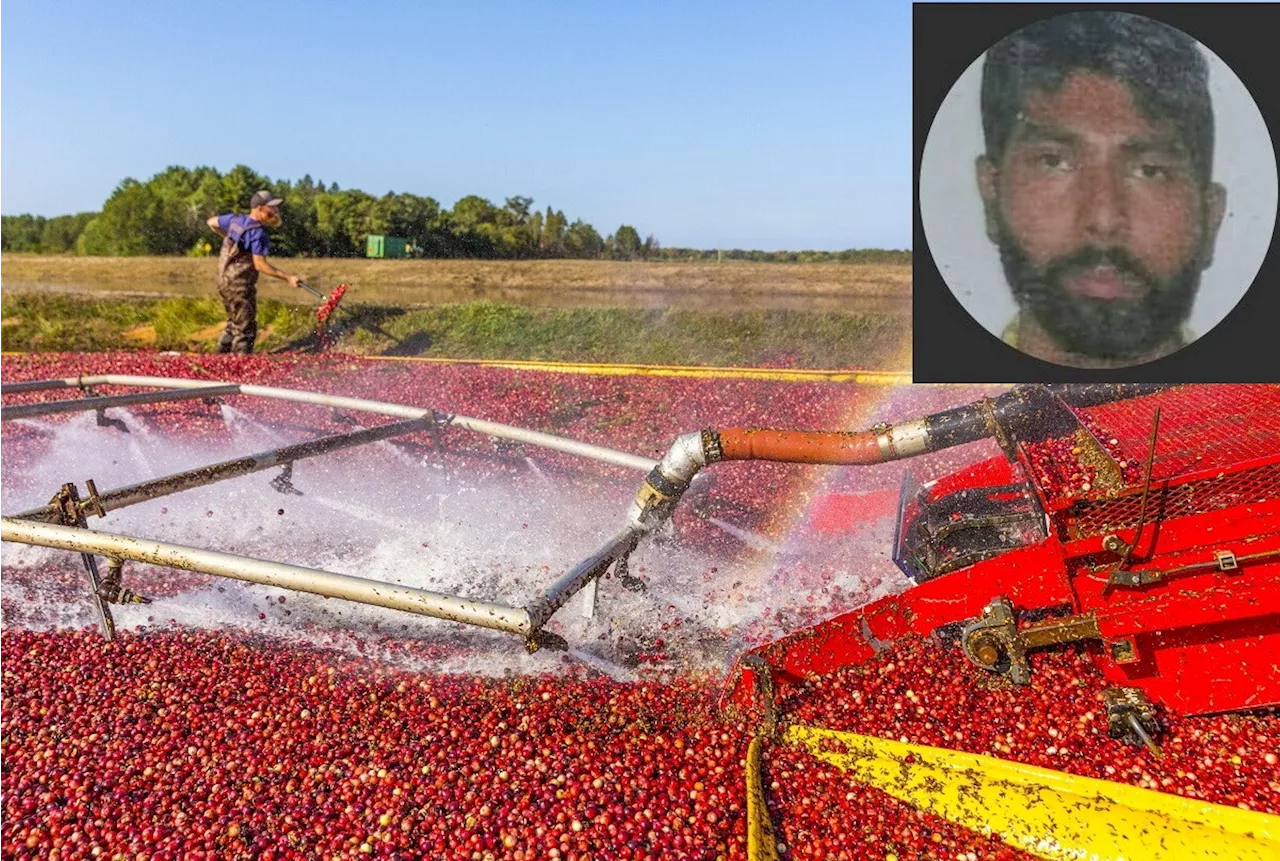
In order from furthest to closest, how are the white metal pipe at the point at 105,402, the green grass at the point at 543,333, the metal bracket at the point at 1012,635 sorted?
the green grass at the point at 543,333 < the white metal pipe at the point at 105,402 < the metal bracket at the point at 1012,635

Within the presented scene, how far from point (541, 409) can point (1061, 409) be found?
4.94 m

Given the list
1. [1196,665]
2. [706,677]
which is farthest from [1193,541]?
[706,677]

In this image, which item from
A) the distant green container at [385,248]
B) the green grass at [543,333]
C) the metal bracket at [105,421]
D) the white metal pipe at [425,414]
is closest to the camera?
the white metal pipe at [425,414]

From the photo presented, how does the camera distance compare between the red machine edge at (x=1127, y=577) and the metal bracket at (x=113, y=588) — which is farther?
the metal bracket at (x=113, y=588)

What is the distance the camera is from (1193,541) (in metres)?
3.10

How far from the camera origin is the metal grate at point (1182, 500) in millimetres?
3031

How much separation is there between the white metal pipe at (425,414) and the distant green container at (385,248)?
2702 centimetres

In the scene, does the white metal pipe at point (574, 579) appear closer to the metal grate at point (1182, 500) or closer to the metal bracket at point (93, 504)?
the metal grate at point (1182, 500)

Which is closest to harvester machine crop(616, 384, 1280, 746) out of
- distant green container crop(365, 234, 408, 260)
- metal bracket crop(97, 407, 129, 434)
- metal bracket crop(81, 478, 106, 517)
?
metal bracket crop(81, 478, 106, 517)

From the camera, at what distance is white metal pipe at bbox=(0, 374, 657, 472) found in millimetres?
4738

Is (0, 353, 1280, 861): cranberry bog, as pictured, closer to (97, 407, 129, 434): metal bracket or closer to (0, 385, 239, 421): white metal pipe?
(0, 385, 239, 421): white metal pipe

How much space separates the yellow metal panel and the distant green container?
31879 millimetres

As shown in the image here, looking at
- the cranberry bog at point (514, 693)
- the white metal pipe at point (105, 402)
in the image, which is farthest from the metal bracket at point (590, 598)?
the white metal pipe at point (105, 402)

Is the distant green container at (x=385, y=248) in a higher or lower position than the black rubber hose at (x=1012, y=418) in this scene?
higher
